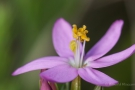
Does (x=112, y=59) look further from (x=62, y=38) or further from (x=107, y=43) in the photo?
(x=62, y=38)

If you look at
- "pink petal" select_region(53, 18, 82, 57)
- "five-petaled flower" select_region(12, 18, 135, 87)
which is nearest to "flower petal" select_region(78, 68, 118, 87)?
"five-petaled flower" select_region(12, 18, 135, 87)

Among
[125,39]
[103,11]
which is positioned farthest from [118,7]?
[125,39]

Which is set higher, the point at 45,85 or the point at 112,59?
the point at 112,59

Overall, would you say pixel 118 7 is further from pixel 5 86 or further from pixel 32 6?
pixel 5 86

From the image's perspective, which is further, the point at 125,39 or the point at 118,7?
the point at 118,7

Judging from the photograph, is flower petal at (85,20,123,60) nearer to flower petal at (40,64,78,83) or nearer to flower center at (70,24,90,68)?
flower center at (70,24,90,68)

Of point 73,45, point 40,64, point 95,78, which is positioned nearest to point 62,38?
point 73,45
